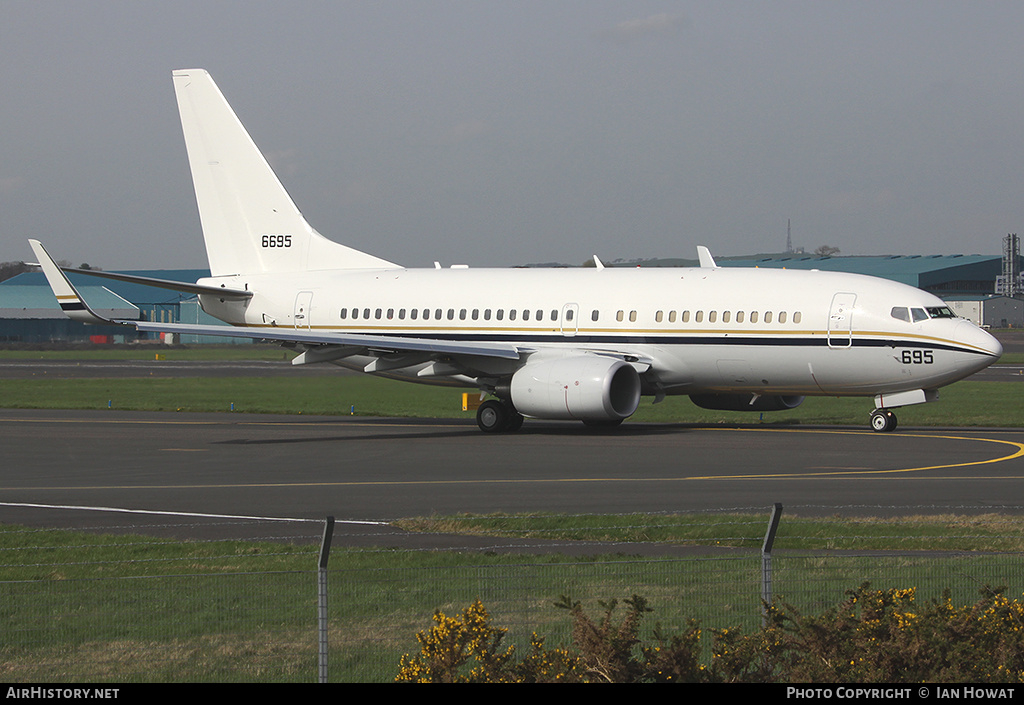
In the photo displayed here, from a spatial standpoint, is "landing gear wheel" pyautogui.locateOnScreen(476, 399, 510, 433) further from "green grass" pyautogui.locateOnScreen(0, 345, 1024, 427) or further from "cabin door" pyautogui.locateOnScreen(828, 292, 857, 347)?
"cabin door" pyautogui.locateOnScreen(828, 292, 857, 347)

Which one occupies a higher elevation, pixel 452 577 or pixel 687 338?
pixel 687 338

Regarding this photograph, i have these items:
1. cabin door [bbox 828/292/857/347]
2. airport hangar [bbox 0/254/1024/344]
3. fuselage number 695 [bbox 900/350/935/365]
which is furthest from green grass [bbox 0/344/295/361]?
fuselage number 695 [bbox 900/350/935/365]

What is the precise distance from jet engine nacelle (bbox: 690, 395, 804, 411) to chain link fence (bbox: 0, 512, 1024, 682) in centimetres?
2060

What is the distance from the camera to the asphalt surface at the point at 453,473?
19.6 m

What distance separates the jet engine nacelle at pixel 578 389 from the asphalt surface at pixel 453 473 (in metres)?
0.75

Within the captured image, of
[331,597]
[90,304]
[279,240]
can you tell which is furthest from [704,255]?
[90,304]

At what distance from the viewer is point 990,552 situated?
14.9 metres

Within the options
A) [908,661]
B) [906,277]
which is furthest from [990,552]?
[906,277]

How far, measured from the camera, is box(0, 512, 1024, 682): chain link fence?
10.5 meters

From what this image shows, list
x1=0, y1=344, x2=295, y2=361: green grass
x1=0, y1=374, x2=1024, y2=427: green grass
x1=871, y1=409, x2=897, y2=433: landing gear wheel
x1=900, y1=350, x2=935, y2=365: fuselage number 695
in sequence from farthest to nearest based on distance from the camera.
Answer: x1=0, y1=344, x2=295, y2=361: green grass
x1=0, y1=374, x2=1024, y2=427: green grass
x1=871, y1=409, x2=897, y2=433: landing gear wheel
x1=900, y1=350, x2=935, y2=365: fuselage number 695

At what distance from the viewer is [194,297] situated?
410 feet

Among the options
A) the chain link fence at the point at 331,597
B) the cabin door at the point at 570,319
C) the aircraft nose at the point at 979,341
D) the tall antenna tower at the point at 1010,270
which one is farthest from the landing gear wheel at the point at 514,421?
the tall antenna tower at the point at 1010,270

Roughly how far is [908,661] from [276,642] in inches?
204

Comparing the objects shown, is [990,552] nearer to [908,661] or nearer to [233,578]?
[908,661]
